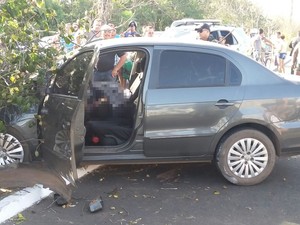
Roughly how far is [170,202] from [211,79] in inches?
56.7

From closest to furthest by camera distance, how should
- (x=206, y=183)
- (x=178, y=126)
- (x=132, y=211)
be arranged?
(x=132, y=211) → (x=178, y=126) → (x=206, y=183)

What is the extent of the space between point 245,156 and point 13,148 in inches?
108

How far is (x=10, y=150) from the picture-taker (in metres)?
5.08

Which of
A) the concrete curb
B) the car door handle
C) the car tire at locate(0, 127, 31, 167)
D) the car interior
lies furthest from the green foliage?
the car door handle

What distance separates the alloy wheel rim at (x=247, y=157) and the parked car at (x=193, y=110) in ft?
0.04

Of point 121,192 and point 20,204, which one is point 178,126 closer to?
point 121,192

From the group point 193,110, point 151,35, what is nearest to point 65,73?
point 193,110

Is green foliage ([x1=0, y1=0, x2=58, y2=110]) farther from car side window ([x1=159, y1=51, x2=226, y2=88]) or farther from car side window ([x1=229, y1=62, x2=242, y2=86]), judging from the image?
car side window ([x1=229, y1=62, x2=242, y2=86])

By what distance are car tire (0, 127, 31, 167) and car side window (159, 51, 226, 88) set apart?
1.80 meters

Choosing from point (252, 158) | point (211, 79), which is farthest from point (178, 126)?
point (252, 158)

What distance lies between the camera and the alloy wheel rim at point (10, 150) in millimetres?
5002

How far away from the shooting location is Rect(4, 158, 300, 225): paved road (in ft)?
13.5

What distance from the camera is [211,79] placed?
15.7 ft

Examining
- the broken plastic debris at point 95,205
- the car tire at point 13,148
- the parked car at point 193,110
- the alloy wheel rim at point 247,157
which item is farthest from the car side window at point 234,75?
the car tire at point 13,148
